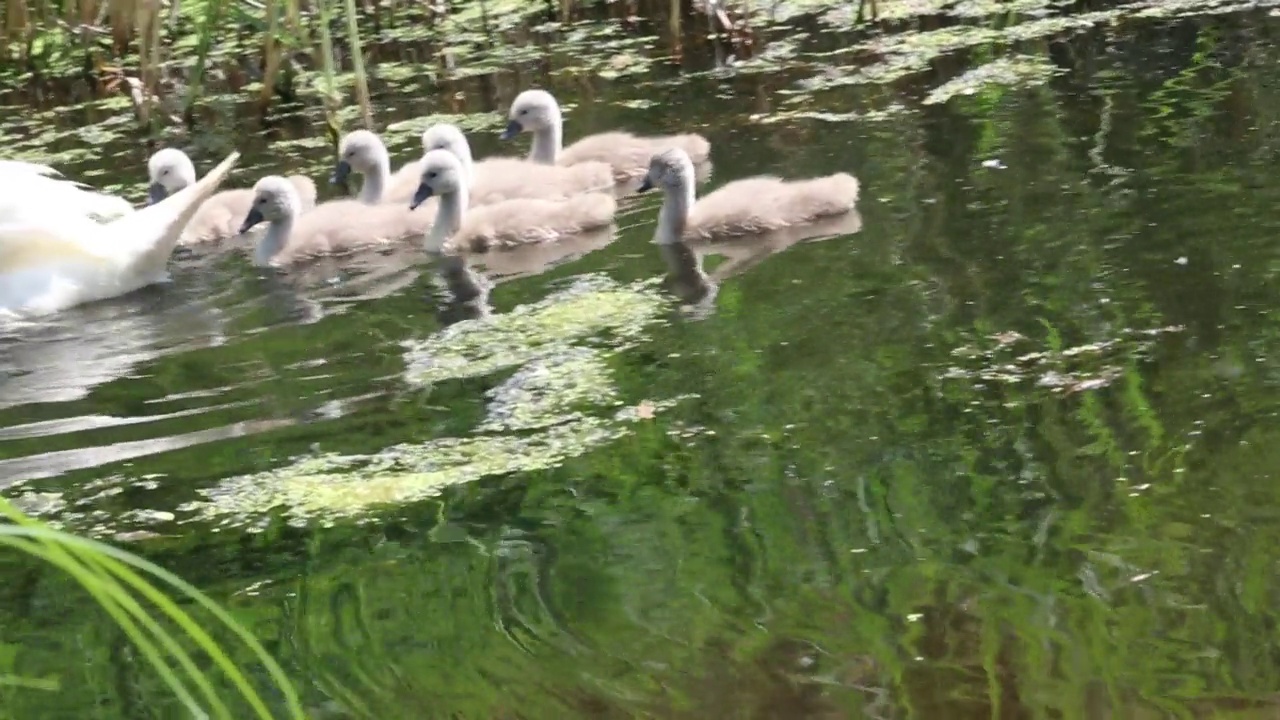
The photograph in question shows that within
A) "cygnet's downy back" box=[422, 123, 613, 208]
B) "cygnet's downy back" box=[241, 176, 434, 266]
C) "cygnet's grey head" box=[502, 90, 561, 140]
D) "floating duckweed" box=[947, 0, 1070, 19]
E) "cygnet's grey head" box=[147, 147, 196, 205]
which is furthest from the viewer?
"floating duckweed" box=[947, 0, 1070, 19]

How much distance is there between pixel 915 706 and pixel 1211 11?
235 inches

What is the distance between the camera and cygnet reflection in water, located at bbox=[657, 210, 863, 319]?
5.14 meters

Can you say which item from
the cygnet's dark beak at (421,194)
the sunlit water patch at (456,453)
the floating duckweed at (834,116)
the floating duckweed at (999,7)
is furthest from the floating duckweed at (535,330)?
the floating duckweed at (999,7)

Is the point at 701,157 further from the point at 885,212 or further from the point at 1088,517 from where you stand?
the point at 1088,517

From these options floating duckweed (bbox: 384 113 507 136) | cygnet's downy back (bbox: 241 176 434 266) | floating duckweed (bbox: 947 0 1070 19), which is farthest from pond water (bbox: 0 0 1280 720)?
floating duckweed (bbox: 947 0 1070 19)

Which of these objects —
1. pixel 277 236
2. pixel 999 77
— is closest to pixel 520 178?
pixel 277 236

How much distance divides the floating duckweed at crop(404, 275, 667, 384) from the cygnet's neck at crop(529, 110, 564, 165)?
1795 millimetres

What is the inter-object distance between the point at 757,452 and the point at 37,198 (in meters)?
2.81

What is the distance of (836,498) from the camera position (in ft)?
10.9

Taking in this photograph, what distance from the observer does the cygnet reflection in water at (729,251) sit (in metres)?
5.14

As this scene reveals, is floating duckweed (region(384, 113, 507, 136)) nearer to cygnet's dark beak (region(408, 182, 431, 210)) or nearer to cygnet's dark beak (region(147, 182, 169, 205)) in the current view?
cygnet's dark beak (region(147, 182, 169, 205))

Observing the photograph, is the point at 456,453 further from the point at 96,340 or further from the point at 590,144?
the point at 590,144

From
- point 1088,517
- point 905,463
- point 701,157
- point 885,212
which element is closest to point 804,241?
point 885,212

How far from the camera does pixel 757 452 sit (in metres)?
3.63
